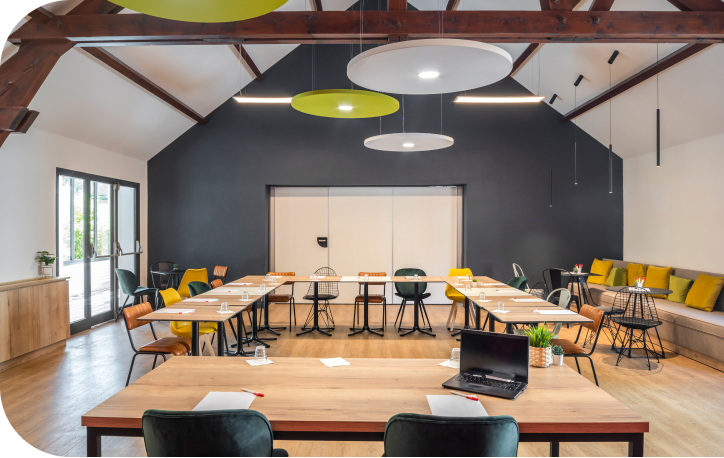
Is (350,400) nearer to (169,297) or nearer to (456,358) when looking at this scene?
(456,358)

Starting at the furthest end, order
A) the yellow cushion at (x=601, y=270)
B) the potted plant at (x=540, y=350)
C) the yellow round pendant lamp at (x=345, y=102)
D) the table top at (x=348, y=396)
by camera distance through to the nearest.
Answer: the yellow cushion at (x=601, y=270)
the yellow round pendant lamp at (x=345, y=102)
the potted plant at (x=540, y=350)
the table top at (x=348, y=396)

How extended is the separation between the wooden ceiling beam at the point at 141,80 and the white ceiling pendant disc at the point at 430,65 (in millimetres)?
4367

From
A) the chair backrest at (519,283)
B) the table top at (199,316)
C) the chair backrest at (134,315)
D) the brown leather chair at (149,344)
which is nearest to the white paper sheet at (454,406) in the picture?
the table top at (199,316)

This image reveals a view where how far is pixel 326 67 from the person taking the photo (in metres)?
8.84

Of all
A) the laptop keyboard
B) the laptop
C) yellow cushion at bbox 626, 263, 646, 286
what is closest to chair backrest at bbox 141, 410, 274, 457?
the laptop

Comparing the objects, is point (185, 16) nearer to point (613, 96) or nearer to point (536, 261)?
point (613, 96)

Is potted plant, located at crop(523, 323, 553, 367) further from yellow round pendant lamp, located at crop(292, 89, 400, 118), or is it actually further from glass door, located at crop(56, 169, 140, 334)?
glass door, located at crop(56, 169, 140, 334)

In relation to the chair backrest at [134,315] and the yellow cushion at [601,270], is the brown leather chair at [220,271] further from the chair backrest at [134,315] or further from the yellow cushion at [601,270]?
the yellow cushion at [601,270]

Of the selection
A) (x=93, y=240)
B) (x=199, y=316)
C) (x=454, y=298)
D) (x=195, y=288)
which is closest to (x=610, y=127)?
(x=454, y=298)

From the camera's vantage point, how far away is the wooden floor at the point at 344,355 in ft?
10.6

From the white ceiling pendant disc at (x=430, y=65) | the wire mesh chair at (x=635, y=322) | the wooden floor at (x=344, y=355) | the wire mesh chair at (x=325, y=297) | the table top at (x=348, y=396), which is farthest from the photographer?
the wire mesh chair at (x=325, y=297)

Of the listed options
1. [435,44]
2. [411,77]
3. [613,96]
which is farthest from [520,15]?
[613,96]

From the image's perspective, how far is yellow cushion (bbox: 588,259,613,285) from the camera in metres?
8.39

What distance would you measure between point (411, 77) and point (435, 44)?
0.52 meters
